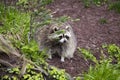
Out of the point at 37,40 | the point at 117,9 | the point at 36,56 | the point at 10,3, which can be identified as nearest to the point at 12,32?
the point at 37,40

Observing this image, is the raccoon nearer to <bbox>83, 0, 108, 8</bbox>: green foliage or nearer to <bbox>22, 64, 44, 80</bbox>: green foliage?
<bbox>22, 64, 44, 80</bbox>: green foliage

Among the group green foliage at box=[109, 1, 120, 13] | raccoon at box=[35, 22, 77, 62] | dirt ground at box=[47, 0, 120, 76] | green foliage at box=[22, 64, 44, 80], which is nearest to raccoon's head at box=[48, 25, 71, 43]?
raccoon at box=[35, 22, 77, 62]

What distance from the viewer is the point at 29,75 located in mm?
5234

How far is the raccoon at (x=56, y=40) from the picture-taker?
5.87 meters

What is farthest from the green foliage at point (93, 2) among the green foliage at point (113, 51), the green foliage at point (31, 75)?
the green foliage at point (31, 75)

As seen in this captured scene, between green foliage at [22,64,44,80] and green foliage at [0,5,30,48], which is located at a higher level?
green foliage at [0,5,30,48]

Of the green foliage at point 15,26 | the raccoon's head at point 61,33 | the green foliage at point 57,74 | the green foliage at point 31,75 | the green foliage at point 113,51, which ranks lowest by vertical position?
the green foliage at point 113,51

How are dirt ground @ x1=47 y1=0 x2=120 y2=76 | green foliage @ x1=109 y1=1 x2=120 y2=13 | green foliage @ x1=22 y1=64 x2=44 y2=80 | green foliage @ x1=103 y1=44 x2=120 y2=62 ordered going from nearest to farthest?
green foliage @ x1=22 y1=64 x2=44 y2=80
dirt ground @ x1=47 y1=0 x2=120 y2=76
green foliage @ x1=103 y1=44 x2=120 y2=62
green foliage @ x1=109 y1=1 x2=120 y2=13

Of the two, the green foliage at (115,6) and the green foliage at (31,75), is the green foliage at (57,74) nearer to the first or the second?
the green foliage at (31,75)

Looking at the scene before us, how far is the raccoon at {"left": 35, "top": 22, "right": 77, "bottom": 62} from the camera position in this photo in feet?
19.3

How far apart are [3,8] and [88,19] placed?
218 cm

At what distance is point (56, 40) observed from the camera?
19.4 ft

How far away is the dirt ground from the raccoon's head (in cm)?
47

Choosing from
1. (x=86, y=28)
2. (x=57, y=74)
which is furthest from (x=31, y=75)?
(x=86, y=28)
